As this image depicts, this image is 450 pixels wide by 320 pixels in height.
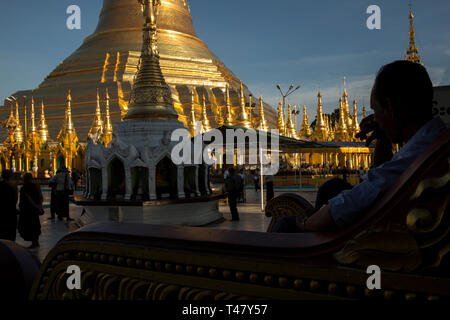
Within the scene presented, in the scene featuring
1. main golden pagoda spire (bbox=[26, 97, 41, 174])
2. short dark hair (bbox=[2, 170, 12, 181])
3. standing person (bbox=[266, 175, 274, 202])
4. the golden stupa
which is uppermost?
the golden stupa

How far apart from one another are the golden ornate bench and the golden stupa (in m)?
30.2

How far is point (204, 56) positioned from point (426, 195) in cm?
4157

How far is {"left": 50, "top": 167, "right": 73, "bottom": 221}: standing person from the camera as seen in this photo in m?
10.1

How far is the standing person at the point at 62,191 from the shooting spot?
10.1m

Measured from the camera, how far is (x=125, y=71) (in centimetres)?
3534

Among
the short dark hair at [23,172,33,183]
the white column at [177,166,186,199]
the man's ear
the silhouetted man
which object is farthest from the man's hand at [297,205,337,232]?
the white column at [177,166,186,199]

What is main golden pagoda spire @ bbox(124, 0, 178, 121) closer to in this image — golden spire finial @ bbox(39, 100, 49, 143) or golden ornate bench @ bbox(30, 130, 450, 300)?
golden ornate bench @ bbox(30, 130, 450, 300)

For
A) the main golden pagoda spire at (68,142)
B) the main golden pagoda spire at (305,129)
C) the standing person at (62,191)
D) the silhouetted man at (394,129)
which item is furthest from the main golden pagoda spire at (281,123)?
the silhouetted man at (394,129)

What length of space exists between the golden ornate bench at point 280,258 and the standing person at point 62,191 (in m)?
9.12

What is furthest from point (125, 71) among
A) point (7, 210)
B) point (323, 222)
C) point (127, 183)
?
point (323, 222)

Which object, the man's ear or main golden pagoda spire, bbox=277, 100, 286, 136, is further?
main golden pagoda spire, bbox=277, 100, 286, 136

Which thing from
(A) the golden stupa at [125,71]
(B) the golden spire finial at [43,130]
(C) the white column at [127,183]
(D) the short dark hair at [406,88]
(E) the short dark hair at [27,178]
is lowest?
(C) the white column at [127,183]

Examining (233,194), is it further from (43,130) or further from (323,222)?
(43,130)

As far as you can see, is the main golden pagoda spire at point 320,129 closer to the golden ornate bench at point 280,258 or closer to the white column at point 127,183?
the white column at point 127,183
